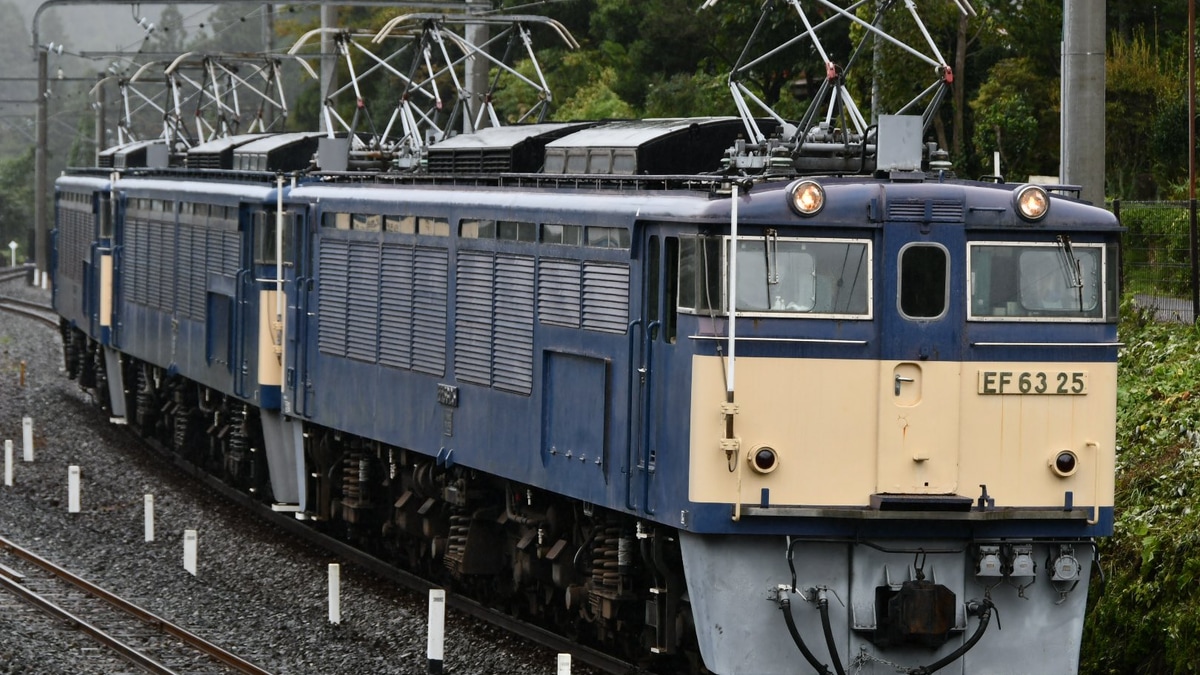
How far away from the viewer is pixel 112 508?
22234 mm

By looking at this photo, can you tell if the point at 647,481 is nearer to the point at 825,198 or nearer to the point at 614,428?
the point at 614,428

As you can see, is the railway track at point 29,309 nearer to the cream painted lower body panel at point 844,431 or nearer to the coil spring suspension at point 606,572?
the coil spring suspension at point 606,572

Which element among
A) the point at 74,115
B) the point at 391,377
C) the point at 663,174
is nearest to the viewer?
the point at 663,174

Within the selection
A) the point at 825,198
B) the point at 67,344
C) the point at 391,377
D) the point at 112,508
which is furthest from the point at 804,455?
the point at 67,344

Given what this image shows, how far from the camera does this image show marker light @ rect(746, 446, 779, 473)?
10938 mm

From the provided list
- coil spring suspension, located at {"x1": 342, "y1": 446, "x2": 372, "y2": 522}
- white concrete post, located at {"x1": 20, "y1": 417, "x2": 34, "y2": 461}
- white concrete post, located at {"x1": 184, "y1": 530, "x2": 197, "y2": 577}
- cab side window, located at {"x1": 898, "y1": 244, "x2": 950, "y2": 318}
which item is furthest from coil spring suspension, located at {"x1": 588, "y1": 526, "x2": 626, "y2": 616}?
white concrete post, located at {"x1": 20, "y1": 417, "x2": 34, "y2": 461}

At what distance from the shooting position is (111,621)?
16.2 m

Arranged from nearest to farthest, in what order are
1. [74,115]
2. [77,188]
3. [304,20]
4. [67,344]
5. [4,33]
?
[77,188] < [67,344] < [304,20] < [74,115] < [4,33]

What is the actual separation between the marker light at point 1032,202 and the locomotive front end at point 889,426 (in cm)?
1

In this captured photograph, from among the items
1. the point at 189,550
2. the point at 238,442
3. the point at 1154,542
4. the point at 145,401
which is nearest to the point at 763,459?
the point at 1154,542

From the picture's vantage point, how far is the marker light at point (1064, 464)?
36.6 ft

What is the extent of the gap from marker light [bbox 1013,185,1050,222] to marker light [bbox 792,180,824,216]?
3.67 ft

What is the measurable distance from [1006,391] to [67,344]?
79.6 feet

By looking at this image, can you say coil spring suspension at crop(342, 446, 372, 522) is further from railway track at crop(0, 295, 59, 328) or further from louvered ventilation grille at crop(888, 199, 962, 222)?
railway track at crop(0, 295, 59, 328)
